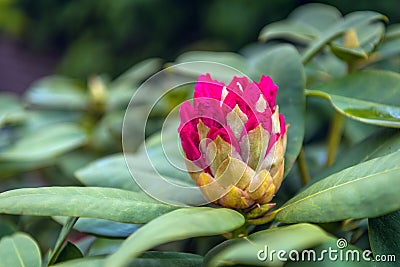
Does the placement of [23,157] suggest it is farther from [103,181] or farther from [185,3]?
[185,3]

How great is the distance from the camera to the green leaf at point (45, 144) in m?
0.94

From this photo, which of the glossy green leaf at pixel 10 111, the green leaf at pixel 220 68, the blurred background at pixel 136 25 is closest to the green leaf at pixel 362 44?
the green leaf at pixel 220 68

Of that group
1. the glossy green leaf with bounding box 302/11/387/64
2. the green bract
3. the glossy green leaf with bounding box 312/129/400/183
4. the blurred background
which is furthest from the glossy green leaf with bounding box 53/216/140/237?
the blurred background

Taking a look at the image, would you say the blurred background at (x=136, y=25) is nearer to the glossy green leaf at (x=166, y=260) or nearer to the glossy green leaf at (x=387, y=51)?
the glossy green leaf at (x=387, y=51)

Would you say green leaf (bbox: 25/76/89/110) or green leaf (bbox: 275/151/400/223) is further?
green leaf (bbox: 25/76/89/110)

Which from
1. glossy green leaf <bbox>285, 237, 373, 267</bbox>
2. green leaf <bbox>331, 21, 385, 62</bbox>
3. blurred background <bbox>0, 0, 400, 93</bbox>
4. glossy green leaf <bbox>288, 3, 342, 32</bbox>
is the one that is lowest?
blurred background <bbox>0, 0, 400, 93</bbox>

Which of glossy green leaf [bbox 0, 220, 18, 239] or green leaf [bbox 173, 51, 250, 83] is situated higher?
green leaf [bbox 173, 51, 250, 83]

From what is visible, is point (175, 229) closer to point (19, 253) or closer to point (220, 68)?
point (19, 253)

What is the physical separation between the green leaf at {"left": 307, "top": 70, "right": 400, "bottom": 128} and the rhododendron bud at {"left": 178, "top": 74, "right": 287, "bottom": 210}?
0.14 m

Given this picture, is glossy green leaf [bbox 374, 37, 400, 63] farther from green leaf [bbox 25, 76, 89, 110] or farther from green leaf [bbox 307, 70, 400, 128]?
green leaf [bbox 25, 76, 89, 110]

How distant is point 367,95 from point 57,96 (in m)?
0.77

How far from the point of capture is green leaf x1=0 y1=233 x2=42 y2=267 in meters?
0.54

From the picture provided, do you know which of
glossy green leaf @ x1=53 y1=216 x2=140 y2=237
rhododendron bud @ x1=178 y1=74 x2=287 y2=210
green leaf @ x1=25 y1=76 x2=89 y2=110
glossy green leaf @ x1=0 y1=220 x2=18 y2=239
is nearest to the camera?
rhododendron bud @ x1=178 y1=74 x2=287 y2=210

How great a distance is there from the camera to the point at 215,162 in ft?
1.70
